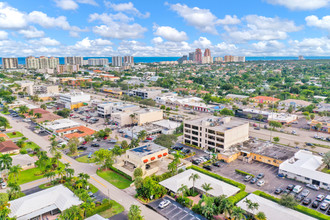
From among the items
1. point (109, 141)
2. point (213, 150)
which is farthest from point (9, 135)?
point (213, 150)

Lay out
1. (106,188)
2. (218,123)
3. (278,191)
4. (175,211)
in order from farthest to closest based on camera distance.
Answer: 1. (218,123)
2. (106,188)
3. (278,191)
4. (175,211)

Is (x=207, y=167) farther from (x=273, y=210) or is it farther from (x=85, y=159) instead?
(x=85, y=159)

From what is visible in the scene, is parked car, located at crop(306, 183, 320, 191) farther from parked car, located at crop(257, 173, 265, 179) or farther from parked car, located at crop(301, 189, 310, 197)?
parked car, located at crop(257, 173, 265, 179)

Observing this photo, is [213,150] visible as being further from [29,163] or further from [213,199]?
[29,163]

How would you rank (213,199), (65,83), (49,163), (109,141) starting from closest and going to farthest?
(213,199) < (49,163) < (109,141) < (65,83)

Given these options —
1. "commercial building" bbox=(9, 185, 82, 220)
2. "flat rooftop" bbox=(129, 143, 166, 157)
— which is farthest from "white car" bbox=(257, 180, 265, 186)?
"commercial building" bbox=(9, 185, 82, 220)

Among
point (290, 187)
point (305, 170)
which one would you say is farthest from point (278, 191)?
point (305, 170)
